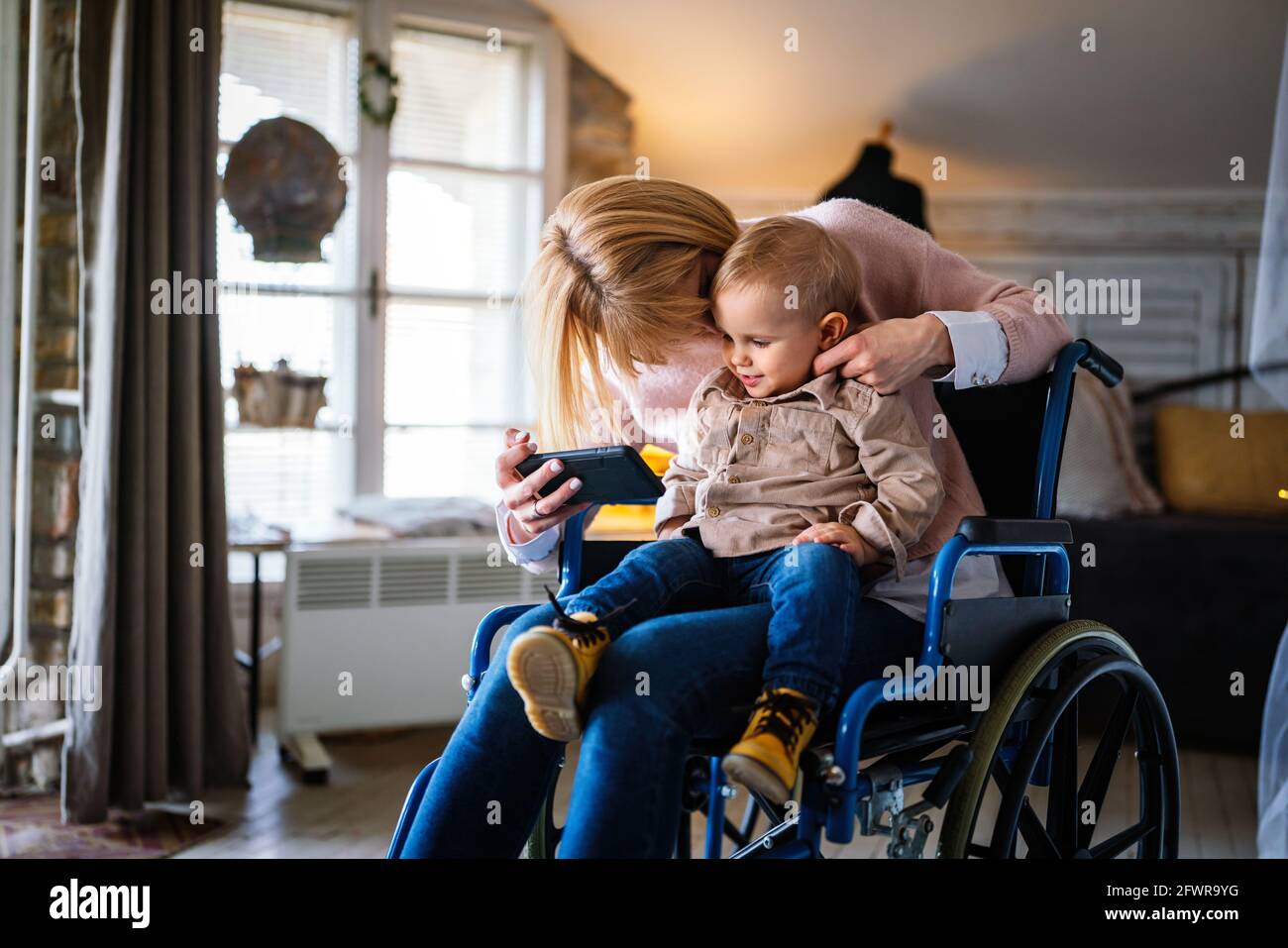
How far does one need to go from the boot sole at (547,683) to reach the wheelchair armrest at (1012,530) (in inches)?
17.5

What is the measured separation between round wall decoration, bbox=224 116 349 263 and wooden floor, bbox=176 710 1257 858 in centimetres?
124

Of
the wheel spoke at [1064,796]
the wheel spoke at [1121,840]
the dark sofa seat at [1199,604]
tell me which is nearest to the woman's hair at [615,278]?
the wheel spoke at [1064,796]

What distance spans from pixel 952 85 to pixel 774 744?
3037mm

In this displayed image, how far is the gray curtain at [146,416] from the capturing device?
7.98 feet

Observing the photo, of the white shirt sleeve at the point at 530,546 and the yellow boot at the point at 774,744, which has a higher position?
the white shirt sleeve at the point at 530,546

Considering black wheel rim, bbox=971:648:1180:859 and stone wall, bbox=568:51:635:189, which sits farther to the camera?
stone wall, bbox=568:51:635:189

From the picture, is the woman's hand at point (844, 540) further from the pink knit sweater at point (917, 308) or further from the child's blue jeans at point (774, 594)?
the pink knit sweater at point (917, 308)

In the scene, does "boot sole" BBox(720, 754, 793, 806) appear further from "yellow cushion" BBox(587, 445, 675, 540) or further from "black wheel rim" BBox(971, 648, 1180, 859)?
"yellow cushion" BBox(587, 445, 675, 540)

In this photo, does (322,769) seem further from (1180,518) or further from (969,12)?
(969,12)

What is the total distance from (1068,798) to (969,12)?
256 centimetres

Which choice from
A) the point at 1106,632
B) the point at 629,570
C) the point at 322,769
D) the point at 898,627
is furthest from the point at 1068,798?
the point at 322,769

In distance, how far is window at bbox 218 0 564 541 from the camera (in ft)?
11.4

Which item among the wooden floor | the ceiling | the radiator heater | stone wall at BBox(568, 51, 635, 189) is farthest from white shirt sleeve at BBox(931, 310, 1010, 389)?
stone wall at BBox(568, 51, 635, 189)

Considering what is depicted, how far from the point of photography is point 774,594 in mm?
1267
